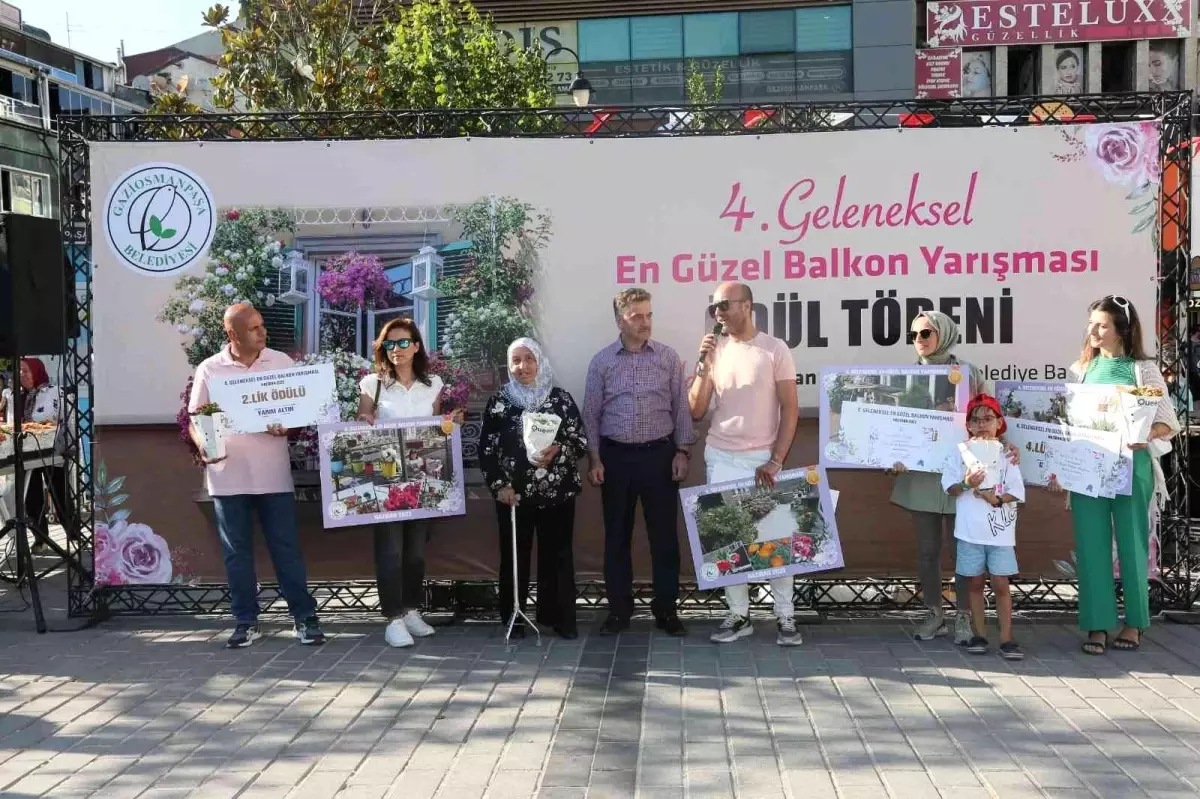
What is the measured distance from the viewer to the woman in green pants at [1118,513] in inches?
227

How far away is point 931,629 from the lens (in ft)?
20.2

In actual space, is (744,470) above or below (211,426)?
below

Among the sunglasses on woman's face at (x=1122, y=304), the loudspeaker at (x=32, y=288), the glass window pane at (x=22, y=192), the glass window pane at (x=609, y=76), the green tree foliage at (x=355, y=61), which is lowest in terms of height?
the sunglasses on woman's face at (x=1122, y=304)

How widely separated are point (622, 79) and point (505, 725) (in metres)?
25.2

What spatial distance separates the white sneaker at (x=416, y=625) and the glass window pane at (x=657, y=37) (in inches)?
936

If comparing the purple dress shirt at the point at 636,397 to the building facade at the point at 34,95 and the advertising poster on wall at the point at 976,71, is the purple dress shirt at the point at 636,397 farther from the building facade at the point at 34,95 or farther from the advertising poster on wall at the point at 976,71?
the building facade at the point at 34,95

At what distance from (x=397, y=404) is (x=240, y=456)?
902 mm

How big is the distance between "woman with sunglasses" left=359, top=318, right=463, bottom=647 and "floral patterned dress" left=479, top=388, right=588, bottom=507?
0.27 m

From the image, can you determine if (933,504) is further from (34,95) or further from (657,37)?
(34,95)

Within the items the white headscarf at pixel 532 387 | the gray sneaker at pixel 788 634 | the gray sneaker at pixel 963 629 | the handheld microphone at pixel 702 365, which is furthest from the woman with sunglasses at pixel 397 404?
the gray sneaker at pixel 963 629

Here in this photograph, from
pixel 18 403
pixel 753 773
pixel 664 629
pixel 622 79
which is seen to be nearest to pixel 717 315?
pixel 664 629

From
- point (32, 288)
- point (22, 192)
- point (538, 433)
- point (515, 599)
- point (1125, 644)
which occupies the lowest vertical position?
point (1125, 644)

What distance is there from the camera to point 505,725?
4781mm

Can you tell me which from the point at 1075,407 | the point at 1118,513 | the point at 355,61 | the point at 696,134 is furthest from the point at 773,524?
the point at 355,61
